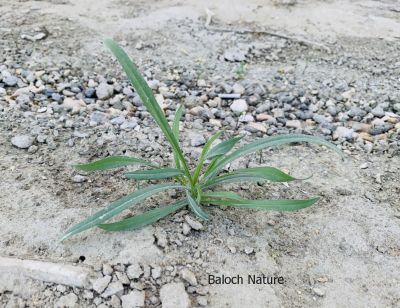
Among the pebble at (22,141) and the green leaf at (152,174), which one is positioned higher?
the green leaf at (152,174)

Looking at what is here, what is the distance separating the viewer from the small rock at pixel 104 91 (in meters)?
2.87

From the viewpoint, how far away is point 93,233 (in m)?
1.87

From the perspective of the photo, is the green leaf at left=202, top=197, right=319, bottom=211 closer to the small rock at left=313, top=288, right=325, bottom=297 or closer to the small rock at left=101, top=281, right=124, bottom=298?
the small rock at left=313, top=288, right=325, bottom=297

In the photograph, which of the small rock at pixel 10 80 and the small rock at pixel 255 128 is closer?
the small rock at pixel 255 128

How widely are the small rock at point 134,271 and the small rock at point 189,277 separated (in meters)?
0.14

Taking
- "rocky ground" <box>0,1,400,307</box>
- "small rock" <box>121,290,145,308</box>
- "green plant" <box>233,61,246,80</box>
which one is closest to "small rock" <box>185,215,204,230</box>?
"rocky ground" <box>0,1,400,307</box>

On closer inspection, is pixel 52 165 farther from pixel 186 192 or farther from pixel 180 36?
pixel 180 36

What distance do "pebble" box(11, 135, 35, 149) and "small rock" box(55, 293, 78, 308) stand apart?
914 mm

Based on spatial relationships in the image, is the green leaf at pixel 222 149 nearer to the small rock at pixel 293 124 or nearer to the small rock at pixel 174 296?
the small rock at pixel 174 296

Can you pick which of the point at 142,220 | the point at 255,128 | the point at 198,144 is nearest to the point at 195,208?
the point at 142,220

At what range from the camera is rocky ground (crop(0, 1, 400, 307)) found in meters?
1.75

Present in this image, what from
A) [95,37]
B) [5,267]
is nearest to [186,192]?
[5,267]

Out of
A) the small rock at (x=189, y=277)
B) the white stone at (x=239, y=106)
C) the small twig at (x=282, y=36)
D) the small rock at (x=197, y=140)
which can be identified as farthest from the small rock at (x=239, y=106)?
the small rock at (x=189, y=277)

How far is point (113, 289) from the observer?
1.68 meters
